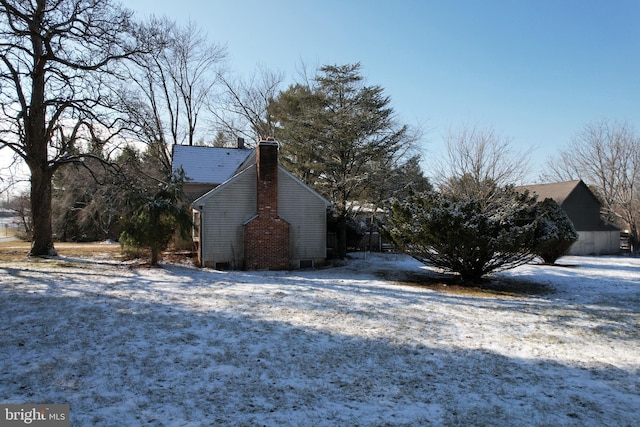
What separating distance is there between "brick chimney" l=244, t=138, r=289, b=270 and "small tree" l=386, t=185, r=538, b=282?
15.8 ft

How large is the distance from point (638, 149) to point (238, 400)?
138ft

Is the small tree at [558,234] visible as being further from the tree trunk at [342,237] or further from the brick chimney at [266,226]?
the brick chimney at [266,226]

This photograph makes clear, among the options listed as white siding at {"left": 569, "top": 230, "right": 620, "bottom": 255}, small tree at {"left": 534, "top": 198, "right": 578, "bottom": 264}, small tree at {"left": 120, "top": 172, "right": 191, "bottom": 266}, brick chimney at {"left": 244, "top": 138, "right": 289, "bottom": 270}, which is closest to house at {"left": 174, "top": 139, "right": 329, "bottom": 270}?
brick chimney at {"left": 244, "top": 138, "right": 289, "bottom": 270}

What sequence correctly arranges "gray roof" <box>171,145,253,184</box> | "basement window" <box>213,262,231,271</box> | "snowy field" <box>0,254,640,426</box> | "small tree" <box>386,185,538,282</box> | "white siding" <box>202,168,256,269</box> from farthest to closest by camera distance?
"gray roof" <box>171,145,253,184</box>
"basement window" <box>213,262,231,271</box>
"white siding" <box>202,168,256,269</box>
"small tree" <box>386,185,538,282</box>
"snowy field" <box>0,254,640,426</box>

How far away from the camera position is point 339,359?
19.3ft

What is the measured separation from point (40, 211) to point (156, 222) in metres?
6.05

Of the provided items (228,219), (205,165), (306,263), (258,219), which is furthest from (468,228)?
(205,165)

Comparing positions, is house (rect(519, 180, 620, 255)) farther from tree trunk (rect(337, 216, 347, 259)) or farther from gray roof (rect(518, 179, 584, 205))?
tree trunk (rect(337, 216, 347, 259))

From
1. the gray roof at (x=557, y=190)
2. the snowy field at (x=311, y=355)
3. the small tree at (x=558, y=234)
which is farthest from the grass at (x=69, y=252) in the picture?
the gray roof at (x=557, y=190)

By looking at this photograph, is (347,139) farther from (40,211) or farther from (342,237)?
(40,211)

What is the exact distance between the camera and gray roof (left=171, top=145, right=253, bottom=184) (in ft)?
68.4

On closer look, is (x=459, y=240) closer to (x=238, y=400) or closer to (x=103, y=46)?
(x=238, y=400)

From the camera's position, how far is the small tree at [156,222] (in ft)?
45.8

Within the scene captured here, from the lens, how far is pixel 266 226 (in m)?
16.0
